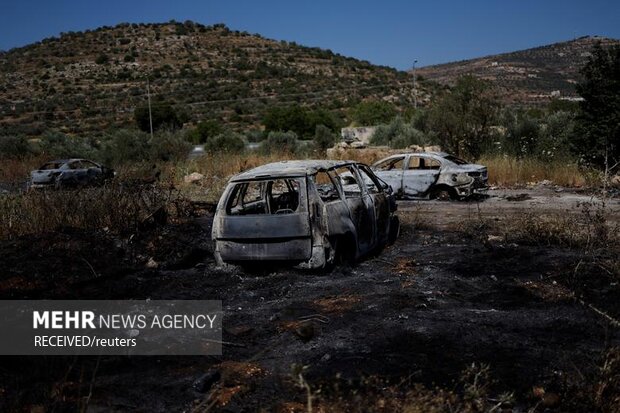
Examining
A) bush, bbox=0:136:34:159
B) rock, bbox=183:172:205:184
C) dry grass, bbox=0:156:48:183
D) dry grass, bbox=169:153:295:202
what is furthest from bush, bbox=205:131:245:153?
bush, bbox=0:136:34:159

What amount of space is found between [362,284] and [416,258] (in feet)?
5.18

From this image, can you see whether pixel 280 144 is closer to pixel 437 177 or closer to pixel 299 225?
pixel 437 177

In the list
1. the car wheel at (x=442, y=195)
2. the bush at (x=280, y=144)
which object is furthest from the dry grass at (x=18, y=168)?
the car wheel at (x=442, y=195)

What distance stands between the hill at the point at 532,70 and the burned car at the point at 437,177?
50.7m

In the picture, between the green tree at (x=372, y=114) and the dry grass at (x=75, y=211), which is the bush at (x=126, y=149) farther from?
the green tree at (x=372, y=114)

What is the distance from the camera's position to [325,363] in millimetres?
4234

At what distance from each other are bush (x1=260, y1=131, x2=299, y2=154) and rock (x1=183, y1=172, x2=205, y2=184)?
4.92 metres

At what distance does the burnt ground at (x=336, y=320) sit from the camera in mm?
3807

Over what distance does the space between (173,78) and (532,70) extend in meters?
49.9

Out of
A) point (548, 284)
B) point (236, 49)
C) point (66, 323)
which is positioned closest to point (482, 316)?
point (548, 284)

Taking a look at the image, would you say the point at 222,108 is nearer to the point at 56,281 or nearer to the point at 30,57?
the point at 30,57

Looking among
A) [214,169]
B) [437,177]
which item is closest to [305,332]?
[437,177]

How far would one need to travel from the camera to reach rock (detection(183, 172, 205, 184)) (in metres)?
17.5

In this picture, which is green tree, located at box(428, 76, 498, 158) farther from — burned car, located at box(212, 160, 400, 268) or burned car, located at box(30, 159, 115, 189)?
burned car, located at box(212, 160, 400, 268)
